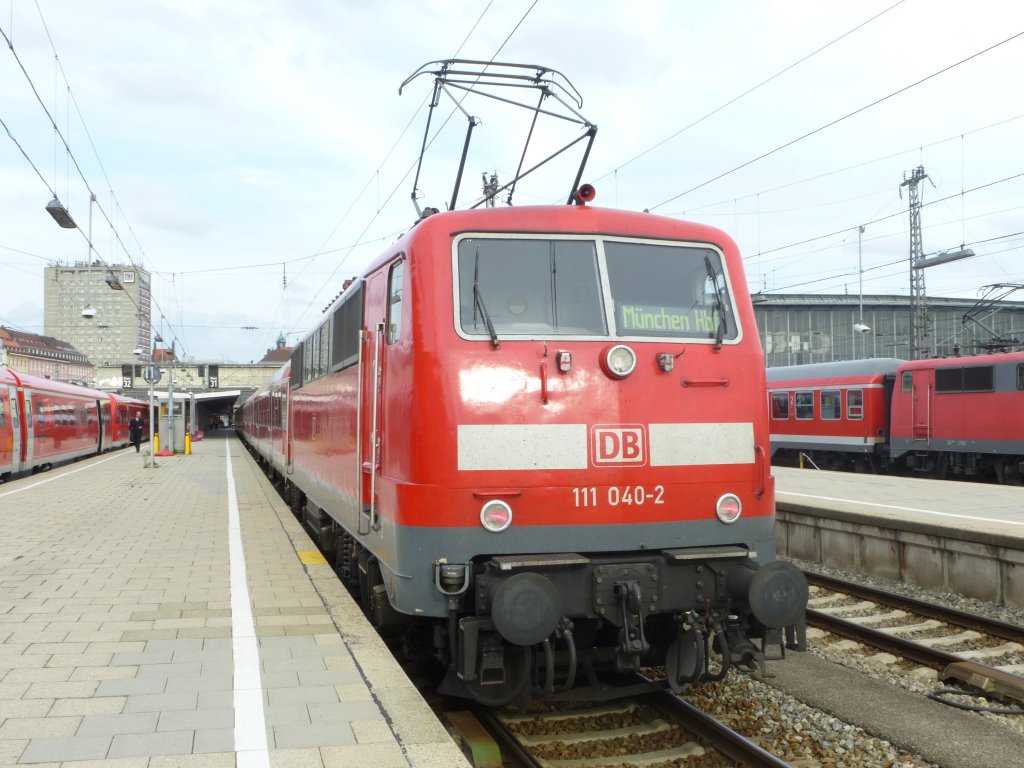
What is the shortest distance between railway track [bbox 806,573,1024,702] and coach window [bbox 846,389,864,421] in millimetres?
14369

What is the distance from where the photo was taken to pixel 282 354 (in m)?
87.6

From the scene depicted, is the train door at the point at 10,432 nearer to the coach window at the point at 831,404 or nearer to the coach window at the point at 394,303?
the coach window at the point at 394,303

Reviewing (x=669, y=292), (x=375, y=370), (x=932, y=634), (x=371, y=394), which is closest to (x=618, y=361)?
(x=669, y=292)

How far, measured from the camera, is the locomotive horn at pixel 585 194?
5.76 meters

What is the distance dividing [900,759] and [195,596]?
5.38 m

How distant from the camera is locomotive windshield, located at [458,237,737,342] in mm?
5395

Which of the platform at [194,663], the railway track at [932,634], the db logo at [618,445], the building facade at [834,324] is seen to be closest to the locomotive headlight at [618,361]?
the db logo at [618,445]

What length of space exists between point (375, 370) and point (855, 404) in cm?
2009

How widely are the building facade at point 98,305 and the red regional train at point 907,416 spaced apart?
62.8 ft

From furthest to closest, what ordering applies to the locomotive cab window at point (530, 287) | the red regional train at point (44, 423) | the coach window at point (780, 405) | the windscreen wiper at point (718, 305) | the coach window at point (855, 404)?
the coach window at point (780, 405) < the coach window at point (855, 404) < the red regional train at point (44, 423) < the windscreen wiper at point (718, 305) < the locomotive cab window at point (530, 287)

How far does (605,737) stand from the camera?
545cm

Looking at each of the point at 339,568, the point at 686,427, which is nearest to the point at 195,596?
the point at 339,568

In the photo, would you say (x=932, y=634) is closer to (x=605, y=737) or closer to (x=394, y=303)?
(x=605, y=737)

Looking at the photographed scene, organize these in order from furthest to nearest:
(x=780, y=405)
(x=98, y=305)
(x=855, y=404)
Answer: (x=98, y=305) < (x=780, y=405) < (x=855, y=404)
